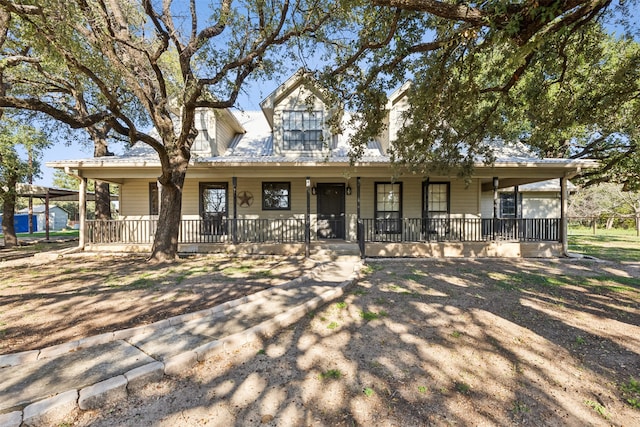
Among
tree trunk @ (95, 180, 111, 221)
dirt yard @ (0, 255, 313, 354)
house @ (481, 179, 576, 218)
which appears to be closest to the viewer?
dirt yard @ (0, 255, 313, 354)

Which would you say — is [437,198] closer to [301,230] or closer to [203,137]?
[301,230]

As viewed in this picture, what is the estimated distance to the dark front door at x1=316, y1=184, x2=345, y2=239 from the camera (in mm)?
11711

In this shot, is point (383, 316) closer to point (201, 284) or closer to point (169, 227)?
point (201, 284)

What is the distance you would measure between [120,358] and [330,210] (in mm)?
9278

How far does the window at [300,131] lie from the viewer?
37.9ft

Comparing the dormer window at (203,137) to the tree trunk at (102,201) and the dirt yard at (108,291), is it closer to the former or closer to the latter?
the dirt yard at (108,291)

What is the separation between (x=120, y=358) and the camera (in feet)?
10.2

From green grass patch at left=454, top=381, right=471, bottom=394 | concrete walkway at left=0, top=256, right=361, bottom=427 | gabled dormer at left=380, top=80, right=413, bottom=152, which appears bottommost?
green grass patch at left=454, top=381, right=471, bottom=394

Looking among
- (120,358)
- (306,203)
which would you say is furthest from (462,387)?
(306,203)

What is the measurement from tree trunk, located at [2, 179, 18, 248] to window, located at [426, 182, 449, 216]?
17.4 meters

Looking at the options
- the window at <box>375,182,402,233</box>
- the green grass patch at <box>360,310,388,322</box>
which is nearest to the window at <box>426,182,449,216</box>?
the window at <box>375,182,402,233</box>

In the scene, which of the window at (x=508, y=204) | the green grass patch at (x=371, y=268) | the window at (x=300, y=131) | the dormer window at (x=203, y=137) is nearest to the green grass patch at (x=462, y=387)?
the green grass patch at (x=371, y=268)

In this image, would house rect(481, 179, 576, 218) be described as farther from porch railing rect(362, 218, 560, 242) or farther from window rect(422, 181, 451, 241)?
window rect(422, 181, 451, 241)

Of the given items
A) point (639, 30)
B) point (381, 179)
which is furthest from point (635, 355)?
point (381, 179)
